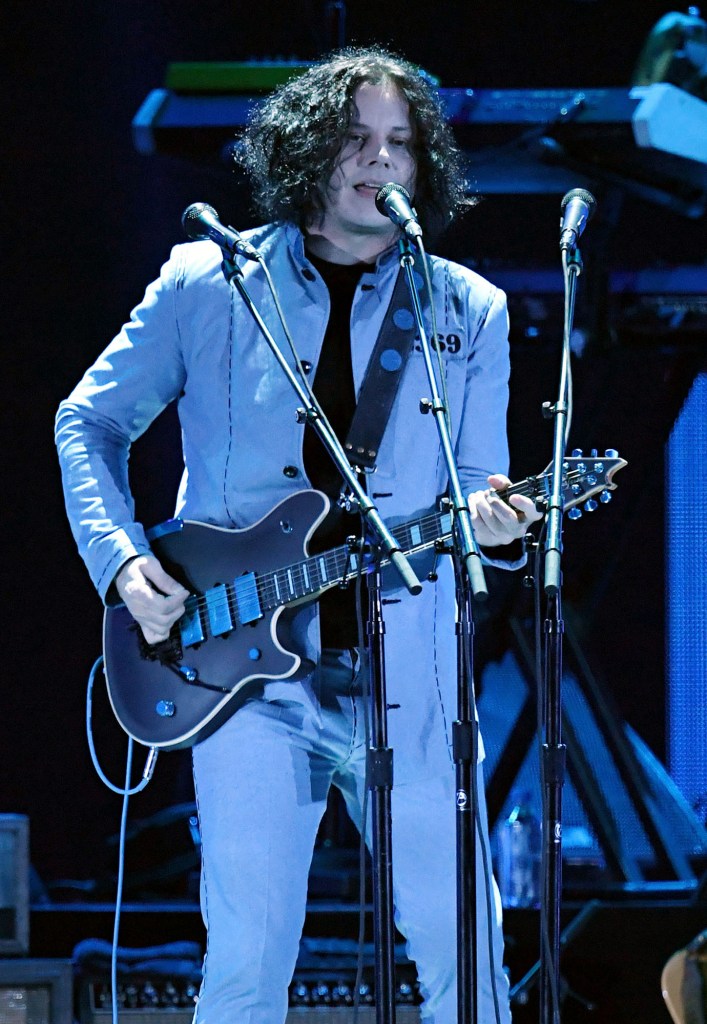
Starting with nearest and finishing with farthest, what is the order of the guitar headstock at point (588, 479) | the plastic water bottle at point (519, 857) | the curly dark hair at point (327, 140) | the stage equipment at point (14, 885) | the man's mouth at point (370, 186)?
the guitar headstock at point (588, 479) → the man's mouth at point (370, 186) → the curly dark hair at point (327, 140) → the stage equipment at point (14, 885) → the plastic water bottle at point (519, 857)

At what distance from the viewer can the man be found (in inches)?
104

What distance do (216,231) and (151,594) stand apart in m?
0.73

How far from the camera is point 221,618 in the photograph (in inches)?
111

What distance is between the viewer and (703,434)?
4605 millimetres

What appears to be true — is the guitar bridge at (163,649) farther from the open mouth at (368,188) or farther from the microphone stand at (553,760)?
the open mouth at (368,188)

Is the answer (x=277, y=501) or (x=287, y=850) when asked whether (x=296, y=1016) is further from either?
(x=277, y=501)

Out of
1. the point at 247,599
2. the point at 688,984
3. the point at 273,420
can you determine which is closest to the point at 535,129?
the point at 273,420

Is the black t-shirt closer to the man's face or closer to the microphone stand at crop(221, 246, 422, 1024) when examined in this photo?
the man's face

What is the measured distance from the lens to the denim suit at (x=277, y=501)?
8.65 ft

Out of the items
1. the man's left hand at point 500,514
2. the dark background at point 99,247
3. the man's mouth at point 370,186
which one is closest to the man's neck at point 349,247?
the man's mouth at point 370,186

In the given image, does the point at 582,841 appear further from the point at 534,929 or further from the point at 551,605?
the point at 551,605

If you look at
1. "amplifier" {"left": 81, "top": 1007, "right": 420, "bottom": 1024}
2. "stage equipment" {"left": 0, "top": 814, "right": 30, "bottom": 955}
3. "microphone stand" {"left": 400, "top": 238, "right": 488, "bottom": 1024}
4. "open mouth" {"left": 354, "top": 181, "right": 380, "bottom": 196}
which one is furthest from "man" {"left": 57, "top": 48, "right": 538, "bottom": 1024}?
"stage equipment" {"left": 0, "top": 814, "right": 30, "bottom": 955}

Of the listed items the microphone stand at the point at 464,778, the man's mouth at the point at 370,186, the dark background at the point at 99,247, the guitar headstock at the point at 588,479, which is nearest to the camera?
the microphone stand at the point at 464,778

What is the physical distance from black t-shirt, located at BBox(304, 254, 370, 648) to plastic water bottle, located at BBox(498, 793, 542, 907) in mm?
1716
